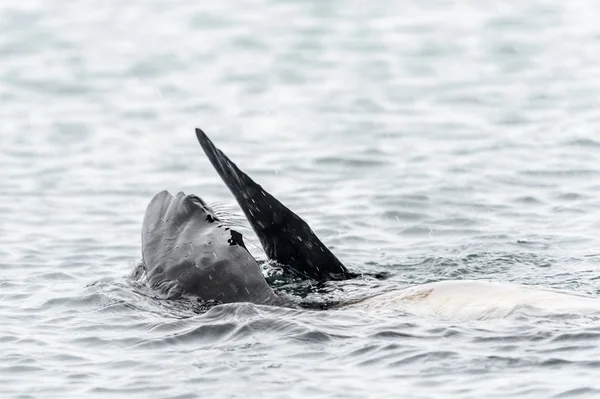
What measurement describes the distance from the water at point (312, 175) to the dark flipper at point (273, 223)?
8.6 inches

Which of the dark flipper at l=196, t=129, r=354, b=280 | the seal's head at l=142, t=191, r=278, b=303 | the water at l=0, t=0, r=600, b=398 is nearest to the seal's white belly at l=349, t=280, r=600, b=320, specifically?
the water at l=0, t=0, r=600, b=398

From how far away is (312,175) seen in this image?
45.3 ft

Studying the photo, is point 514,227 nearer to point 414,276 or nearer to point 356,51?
point 414,276

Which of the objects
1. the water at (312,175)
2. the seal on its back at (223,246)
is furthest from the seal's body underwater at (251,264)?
the water at (312,175)

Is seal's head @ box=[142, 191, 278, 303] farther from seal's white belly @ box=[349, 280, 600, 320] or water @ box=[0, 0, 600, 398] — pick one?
seal's white belly @ box=[349, 280, 600, 320]

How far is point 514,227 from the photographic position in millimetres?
11781

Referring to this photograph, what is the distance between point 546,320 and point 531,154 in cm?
689

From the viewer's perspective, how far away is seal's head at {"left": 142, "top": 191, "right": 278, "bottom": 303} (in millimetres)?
8117

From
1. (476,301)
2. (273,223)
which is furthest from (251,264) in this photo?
(476,301)

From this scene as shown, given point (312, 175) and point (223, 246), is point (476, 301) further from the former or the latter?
point (312, 175)

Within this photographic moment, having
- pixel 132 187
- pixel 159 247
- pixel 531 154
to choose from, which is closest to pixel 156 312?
pixel 159 247

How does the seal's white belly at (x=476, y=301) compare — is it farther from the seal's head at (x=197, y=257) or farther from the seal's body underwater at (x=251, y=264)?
the seal's head at (x=197, y=257)

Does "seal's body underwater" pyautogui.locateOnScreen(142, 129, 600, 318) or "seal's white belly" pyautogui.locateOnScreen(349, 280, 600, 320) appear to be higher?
"seal's body underwater" pyautogui.locateOnScreen(142, 129, 600, 318)

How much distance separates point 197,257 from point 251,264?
39 centimetres
